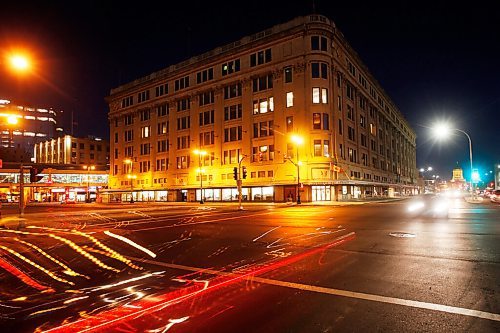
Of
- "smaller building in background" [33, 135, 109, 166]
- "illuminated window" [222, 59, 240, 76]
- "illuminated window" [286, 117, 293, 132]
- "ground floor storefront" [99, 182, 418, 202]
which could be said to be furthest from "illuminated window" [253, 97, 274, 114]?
"smaller building in background" [33, 135, 109, 166]

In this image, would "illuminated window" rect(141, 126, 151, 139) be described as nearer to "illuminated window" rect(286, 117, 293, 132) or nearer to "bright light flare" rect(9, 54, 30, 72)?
"illuminated window" rect(286, 117, 293, 132)

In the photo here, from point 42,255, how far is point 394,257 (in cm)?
1077

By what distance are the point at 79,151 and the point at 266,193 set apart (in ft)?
302

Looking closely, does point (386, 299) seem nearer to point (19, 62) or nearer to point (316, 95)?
point (19, 62)

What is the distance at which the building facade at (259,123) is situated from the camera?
53125 millimetres

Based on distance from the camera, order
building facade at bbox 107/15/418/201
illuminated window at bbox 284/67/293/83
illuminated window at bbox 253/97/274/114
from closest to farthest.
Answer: building facade at bbox 107/15/418/201 < illuminated window at bbox 284/67/293/83 < illuminated window at bbox 253/97/274/114

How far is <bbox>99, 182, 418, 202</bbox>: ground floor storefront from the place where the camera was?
5319cm

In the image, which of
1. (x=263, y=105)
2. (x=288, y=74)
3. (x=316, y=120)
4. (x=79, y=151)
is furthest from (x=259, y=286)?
(x=79, y=151)

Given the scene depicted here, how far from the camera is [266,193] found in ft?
187

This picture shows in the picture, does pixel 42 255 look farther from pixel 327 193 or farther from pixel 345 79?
pixel 345 79

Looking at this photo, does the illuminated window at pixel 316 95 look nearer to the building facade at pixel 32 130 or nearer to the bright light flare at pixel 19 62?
the bright light flare at pixel 19 62

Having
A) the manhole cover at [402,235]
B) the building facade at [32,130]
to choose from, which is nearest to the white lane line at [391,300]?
the manhole cover at [402,235]

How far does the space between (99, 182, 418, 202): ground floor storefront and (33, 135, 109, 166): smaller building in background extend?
42.7m

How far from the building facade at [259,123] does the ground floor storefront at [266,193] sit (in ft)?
0.66
